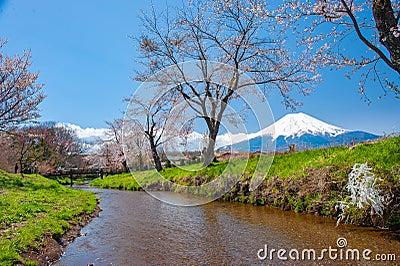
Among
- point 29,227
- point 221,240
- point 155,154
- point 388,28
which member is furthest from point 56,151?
point 388,28

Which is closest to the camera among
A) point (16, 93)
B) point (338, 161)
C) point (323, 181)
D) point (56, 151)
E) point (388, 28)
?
point (388, 28)

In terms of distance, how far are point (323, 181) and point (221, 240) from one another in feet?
12.2

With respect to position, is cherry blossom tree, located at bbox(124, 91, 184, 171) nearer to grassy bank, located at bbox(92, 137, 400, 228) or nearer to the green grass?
the green grass

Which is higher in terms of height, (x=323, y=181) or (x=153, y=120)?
(x=153, y=120)

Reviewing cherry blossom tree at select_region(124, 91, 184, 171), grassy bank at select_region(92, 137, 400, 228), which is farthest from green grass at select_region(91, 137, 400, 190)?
cherry blossom tree at select_region(124, 91, 184, 171)

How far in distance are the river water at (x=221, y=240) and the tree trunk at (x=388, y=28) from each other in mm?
4032

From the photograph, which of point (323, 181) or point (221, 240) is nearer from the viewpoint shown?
point (221, 240)

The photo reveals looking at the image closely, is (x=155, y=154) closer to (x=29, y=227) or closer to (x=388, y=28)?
(x=29, y=227)

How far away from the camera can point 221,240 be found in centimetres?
615

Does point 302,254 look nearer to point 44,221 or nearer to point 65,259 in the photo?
point 65,259

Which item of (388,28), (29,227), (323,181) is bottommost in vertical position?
(29,227)

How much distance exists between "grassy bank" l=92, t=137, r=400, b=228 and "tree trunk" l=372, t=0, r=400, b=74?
2.44m

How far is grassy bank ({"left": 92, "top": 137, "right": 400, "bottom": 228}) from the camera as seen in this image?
21.2 ft

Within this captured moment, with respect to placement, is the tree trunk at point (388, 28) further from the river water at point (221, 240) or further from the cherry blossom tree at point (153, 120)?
the cherry blossom tree at point (153, 120)
